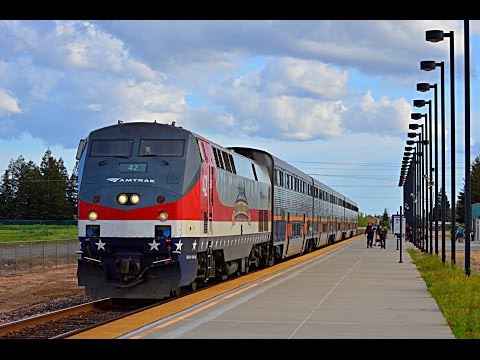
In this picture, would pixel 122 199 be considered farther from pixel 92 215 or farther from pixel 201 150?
pixel 201 150

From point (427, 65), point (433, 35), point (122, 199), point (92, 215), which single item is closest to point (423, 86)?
point (427, 65)

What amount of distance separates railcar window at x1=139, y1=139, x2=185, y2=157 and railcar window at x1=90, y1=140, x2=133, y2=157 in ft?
0.96

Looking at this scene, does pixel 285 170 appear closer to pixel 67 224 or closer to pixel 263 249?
pixel 263 249

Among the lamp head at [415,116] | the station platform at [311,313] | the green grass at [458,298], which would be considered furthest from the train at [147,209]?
the lamp head at [415,116]

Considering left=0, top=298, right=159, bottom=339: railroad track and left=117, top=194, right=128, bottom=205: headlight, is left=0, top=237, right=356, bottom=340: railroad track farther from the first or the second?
left=117, top=194, right=128, bottom=205: headlight

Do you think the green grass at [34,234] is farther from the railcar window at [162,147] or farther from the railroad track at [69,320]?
the railcar window at [162,147]

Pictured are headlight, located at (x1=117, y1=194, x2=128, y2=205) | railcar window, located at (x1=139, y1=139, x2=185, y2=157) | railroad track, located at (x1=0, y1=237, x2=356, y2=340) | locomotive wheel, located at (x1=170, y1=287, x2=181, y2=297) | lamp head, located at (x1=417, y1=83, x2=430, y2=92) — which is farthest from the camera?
lamp head, located at (x1=417, y1=83, x2=430, y2=92)

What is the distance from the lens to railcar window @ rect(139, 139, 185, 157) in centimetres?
1925

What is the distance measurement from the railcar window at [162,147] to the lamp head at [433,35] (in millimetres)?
9297

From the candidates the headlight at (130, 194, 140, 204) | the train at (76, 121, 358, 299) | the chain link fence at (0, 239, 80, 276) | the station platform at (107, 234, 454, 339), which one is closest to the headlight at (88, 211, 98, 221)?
the train at (76, 121, 358, 299)

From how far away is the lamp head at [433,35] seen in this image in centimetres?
2538

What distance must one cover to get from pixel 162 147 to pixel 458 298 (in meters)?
6.71

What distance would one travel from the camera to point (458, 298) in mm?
17547
